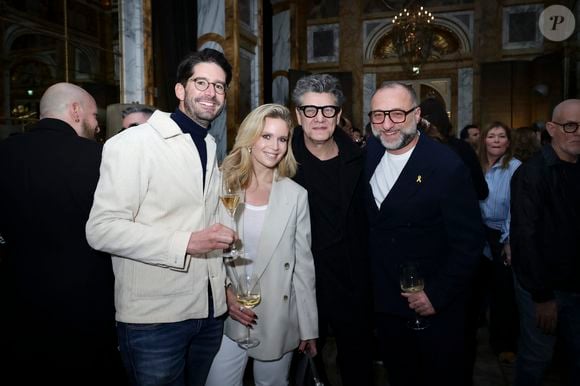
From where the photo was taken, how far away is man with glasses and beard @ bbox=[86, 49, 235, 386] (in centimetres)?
175

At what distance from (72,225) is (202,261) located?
2.47 feet


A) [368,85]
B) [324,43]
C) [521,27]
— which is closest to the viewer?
[521,27]

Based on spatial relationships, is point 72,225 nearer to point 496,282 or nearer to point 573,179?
point 573,179

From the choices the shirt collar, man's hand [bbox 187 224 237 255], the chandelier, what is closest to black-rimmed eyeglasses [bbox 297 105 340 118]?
the shirt collar

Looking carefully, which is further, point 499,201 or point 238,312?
point 499,201

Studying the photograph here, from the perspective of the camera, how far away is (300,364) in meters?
2.34

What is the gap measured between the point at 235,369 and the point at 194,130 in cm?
123

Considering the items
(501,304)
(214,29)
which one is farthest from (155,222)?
(214,29)

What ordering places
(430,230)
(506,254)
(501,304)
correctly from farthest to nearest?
(501,304) < (506,254) < (430,230)

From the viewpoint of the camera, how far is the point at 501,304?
402 cm

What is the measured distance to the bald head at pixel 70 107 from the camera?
246 centimetres

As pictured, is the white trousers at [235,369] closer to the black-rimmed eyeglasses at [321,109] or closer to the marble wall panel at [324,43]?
the black-rimmed eyeglasses at [321,109]

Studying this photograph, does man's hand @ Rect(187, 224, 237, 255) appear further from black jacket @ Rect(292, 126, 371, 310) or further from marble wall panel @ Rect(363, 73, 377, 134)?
marble wall panel @ Rect(363, 73, 377, 134)

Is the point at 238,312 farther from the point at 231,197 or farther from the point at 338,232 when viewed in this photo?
the point at 338,232
